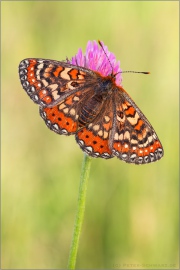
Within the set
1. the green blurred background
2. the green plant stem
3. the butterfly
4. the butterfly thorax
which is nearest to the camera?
the green plant stem

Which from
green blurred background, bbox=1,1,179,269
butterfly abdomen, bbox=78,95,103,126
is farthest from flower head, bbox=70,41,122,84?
green blurred background, bbox=1,1,179,269

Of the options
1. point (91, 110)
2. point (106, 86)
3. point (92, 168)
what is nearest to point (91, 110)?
point (91, 110)

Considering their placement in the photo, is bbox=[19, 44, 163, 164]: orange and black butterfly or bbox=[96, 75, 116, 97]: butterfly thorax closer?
bbox=[19, 44, 163, 164]: orange and black butterfly

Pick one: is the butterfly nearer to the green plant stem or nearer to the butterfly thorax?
the butterfly thorax

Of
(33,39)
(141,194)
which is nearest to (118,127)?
(141,194)

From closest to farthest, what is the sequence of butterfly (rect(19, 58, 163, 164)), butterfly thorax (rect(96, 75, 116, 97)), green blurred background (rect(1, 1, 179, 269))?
butterfly (rect(19, 58, 163, 164)) → butterfly thorax (rect(96, 75, 116, 97)) → green blurred background (rect(1, 1, 179, 269))

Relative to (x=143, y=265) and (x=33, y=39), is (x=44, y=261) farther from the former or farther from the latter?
(x=33, y=39)
